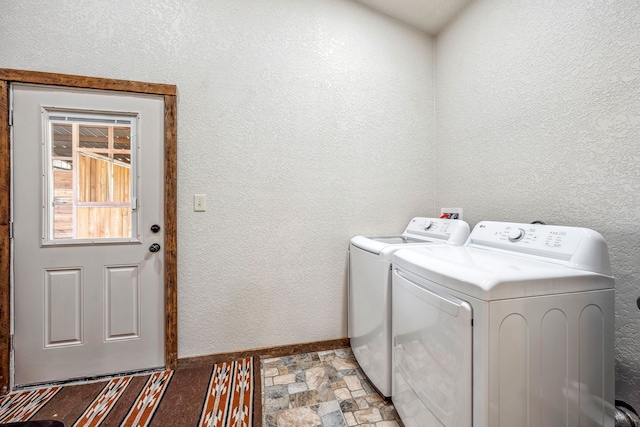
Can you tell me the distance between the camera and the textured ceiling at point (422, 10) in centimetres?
196

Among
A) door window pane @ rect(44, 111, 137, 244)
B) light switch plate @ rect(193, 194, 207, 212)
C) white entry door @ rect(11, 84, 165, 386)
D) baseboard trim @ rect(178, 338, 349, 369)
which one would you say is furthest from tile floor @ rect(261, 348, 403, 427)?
door window pane @ rect(44, 111, 137, 244)

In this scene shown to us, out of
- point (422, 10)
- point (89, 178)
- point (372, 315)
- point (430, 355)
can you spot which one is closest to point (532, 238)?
point (430, 355)

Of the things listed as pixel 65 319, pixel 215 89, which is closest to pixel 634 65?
pixel 215 89

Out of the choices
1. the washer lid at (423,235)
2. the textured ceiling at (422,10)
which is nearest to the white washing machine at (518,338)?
the washer lid at (423,235)

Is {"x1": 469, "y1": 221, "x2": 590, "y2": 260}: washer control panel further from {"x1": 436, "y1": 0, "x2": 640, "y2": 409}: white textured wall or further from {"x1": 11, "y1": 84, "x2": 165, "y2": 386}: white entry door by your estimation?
{"x1": 11, "y1": 84, "x2": 165, "y2": 386}: white entry door

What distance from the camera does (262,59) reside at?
192cm

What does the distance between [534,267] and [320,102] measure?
65.3 inches

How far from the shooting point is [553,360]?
0.87 meters

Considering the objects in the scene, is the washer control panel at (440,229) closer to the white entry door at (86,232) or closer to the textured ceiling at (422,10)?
the textured ceiling at (422,10)

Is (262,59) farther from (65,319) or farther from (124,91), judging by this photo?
(65,319)

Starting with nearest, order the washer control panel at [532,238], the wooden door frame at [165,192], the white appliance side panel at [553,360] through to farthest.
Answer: the white appliance side panel at [553,360] < the washer control panel at [532,238] < the wooden door frame at [165,192]

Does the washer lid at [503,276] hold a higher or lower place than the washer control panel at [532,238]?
lower

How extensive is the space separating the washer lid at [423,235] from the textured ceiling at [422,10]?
1555mm

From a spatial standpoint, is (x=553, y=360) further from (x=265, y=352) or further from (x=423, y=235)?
(x=265, y=352)
